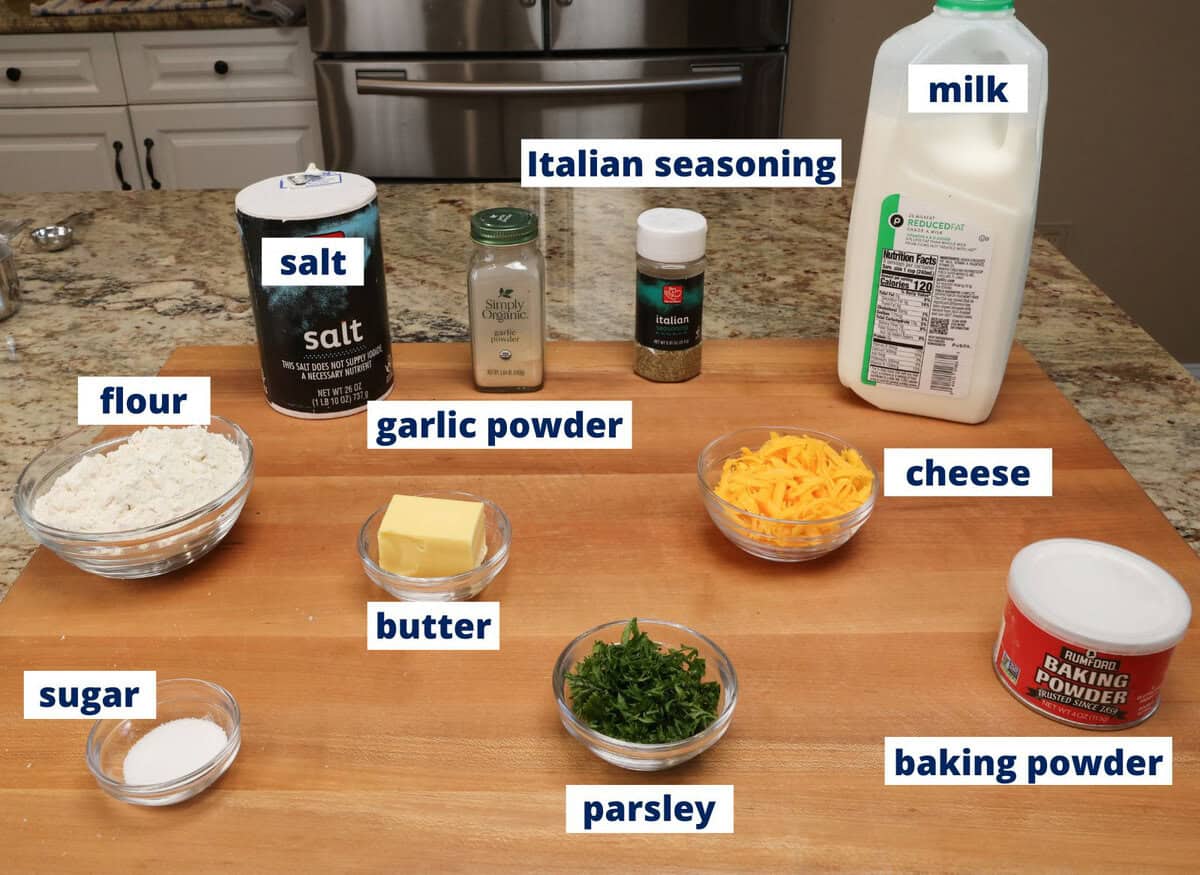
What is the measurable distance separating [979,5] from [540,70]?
1.69m

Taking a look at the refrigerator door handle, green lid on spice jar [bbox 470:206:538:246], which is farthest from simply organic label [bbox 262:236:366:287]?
the refrigerator door handle

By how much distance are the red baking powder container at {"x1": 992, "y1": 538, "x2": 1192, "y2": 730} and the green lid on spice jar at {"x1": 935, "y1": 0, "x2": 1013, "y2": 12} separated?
48cm

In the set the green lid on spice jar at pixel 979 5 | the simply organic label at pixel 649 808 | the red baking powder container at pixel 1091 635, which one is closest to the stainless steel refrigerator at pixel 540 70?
the green lid on spice jar at pixel 979 5

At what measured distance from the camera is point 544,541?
0.89 meters

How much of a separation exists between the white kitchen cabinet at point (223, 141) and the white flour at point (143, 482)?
2032 millimetres

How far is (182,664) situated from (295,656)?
0.27 ft

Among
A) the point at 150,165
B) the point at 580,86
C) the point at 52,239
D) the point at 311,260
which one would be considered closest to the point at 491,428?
the point at 311,260

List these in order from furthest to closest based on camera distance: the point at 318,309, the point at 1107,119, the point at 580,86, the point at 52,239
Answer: the point at 1107,119 < the point at 580,86 < the point at 52,239 < the point at 318,309

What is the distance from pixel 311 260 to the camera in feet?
3.07

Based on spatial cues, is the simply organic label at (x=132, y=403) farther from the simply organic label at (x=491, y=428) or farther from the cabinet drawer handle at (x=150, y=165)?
the cabinet drawer handle at (x=150, y=165)

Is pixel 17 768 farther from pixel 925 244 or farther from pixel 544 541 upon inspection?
pixel 925 244

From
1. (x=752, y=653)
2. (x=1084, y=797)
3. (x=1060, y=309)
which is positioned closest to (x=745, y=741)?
(x=752, y=653)

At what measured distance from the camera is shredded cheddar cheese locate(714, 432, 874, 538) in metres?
0.85

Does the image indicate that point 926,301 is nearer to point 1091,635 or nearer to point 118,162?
point 1091,635
